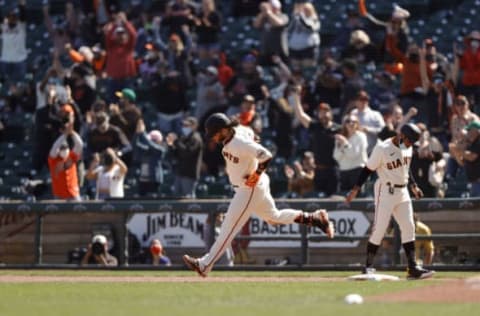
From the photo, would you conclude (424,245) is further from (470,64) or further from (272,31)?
(272,31)

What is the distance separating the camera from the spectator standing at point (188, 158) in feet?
68.6

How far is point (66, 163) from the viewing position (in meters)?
20.7

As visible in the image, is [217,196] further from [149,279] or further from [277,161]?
[149,279]

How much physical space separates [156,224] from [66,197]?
65.8 inches

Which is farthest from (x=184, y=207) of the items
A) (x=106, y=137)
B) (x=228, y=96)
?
(x=228, y=96)

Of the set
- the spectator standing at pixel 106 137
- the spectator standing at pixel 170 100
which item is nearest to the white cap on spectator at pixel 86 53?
the spectator standing at pixel 170 100

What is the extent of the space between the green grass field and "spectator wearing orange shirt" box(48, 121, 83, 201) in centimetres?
434

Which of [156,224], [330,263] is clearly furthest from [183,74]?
[330,263]

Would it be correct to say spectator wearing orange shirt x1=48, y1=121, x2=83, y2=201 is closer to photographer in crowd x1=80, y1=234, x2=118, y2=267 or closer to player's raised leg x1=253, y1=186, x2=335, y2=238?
photographer in crowd x1=80, y1=234, x2=118, y2=267

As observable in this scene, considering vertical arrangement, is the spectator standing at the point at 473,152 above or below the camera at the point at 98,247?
above

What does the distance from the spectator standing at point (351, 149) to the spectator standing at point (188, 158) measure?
2.39 meters

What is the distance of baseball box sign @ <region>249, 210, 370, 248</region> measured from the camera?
19328mm

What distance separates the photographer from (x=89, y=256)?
20344 mm

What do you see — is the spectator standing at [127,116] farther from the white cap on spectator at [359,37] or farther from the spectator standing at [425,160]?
the spectator standing at [425,160]
